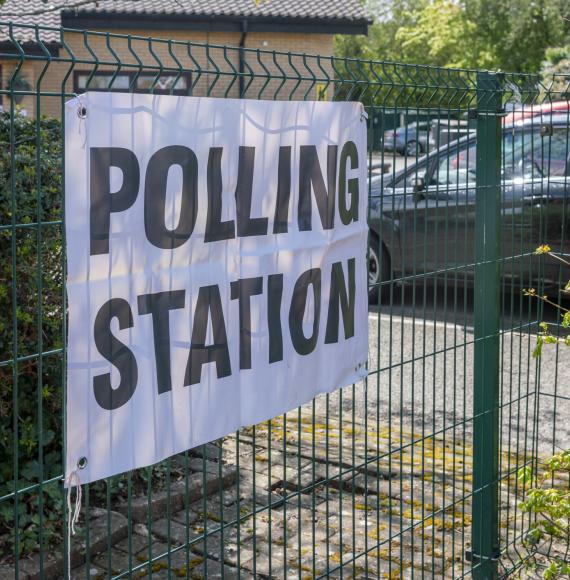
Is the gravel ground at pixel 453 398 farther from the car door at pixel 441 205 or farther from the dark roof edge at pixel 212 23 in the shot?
the dark roof edge at pixel 212 23

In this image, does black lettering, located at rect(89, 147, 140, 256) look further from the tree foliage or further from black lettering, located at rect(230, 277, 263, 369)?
the tree foliage

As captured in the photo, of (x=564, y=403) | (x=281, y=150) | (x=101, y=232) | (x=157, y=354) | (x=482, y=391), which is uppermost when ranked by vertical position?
(x=281, y=150)

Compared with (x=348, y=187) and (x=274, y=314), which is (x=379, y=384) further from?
(x=274, y=314)

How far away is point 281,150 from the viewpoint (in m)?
2.83

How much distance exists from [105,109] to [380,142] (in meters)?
1.30

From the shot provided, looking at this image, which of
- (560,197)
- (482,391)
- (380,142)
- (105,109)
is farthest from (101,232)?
(560,197)

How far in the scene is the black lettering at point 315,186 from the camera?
9.55ft

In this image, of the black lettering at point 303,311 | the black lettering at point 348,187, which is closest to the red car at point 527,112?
the black lettering at point 348,187

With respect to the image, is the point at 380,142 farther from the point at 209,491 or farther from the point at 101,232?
the point at 209,491

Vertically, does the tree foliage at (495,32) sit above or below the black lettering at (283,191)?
above

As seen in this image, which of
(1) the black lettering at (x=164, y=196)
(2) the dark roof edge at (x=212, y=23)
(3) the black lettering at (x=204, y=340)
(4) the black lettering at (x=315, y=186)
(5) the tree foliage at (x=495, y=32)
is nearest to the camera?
(1) the black lettering at (x=164, y=196)

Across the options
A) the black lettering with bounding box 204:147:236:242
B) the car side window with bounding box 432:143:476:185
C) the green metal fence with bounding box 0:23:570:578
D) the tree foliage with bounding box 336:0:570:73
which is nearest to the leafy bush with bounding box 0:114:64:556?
the green metal fence with bounding box 0:23:570:578

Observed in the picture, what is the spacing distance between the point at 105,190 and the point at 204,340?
0.50 m

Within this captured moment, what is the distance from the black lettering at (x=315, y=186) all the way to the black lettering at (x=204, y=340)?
0.44 meters
